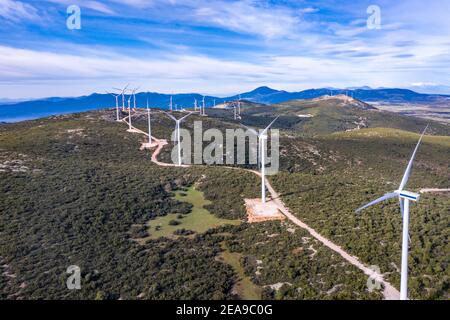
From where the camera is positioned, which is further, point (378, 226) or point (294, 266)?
point (378, 226)

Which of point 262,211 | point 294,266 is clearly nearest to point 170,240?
point 262,211

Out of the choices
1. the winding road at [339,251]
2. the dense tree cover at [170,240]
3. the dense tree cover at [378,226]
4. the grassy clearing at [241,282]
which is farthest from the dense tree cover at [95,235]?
the dense tree cover at [378,226]

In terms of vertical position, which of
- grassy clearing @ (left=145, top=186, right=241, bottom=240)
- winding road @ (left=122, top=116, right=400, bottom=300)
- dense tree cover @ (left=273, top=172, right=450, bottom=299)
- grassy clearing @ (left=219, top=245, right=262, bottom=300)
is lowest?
grassy clearing @ (left=219, top=245, right=262, bottom=300)

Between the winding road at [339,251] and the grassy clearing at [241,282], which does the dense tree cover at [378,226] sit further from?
the grassy clearing at [241,282]

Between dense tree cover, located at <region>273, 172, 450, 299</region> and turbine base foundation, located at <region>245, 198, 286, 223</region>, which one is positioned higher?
dense tree cover, located at <region>273, 172, 450, 299</region>

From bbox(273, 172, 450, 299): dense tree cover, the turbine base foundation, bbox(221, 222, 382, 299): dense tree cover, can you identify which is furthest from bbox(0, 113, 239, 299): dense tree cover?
bbox(273, 172, 450, 299): dense tree cover

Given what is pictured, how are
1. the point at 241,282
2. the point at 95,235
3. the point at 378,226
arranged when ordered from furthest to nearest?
1. the point at 95,235
2. the point at 378,226
3. the point at 241,282

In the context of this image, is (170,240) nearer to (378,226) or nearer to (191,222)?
(191,222)

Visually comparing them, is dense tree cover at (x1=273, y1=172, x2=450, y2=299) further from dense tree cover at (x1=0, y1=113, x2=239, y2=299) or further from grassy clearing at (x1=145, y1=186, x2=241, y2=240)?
dense tree cover at (x1=0, y1=113, x2=239, y2=299)

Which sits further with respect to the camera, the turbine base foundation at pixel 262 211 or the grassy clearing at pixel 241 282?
the turbine base foundation at pixel 262 211

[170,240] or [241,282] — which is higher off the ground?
[170,240]

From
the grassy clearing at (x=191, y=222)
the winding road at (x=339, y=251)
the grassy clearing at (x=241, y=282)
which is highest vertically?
the winding road at (x=339, y=251)

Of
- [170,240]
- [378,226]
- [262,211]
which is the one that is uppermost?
[378,226]
